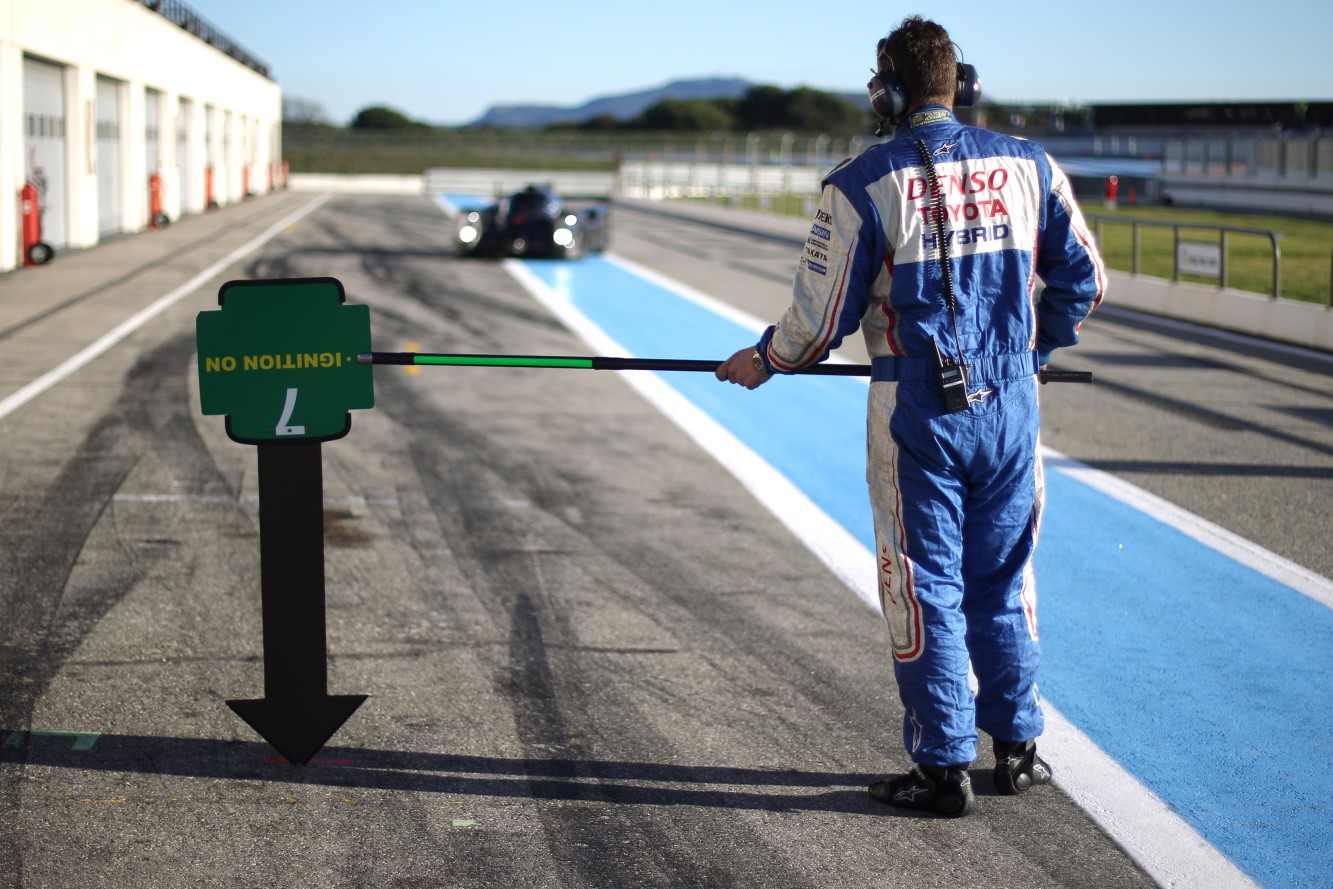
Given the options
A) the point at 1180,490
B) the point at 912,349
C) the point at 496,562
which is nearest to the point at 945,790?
the point at 912,349

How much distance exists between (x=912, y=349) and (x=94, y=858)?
7.42 ft

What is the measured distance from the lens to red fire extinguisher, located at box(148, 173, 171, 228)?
31.3 meters

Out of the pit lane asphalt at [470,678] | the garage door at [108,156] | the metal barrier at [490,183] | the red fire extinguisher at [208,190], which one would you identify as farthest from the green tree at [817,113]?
the pit lane asphalt at [470,678]

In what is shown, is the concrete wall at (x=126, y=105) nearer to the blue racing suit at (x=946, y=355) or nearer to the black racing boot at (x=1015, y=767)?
the blue racing suit at (x=946, y=355)

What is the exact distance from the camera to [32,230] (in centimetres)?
1995

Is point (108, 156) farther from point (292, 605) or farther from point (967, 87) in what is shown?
point (967, 87)

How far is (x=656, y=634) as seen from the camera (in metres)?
4.91

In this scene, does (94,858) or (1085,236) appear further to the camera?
(1085,236)

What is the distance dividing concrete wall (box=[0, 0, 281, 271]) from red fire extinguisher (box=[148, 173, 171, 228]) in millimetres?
179

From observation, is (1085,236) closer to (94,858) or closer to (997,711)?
(997,711)

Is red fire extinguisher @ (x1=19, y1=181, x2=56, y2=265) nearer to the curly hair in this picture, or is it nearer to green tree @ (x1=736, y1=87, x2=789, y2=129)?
the curly hair

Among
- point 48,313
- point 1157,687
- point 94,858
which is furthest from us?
point 48,313

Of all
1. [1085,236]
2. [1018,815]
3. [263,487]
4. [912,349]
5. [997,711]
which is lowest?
[1018,815]

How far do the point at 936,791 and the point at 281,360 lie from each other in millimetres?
2028
